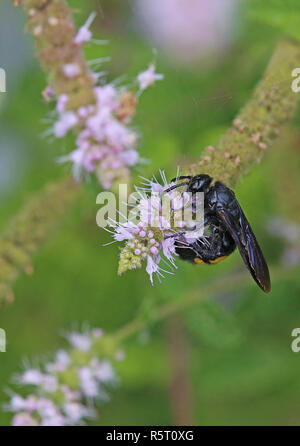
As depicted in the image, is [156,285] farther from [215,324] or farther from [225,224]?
[225,224]

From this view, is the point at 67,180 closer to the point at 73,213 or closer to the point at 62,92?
the point at 73,213

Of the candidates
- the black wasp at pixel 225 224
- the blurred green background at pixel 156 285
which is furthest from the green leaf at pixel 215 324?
the black wasp at pixel 225 224

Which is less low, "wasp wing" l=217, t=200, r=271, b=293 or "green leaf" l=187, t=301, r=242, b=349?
"green leaf" l=187, t=301, r=242, b=349

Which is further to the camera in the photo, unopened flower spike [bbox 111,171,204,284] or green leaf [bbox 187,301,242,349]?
green leaf [bbox 187,301,242,349]

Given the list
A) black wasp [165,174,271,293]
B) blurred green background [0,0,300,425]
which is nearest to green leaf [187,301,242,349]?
blurred green background [0,0,300,425]

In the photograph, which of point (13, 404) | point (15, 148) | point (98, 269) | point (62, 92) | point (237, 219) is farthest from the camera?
point (15, 148)

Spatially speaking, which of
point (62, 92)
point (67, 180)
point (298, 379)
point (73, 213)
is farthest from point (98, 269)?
point (62, 92)

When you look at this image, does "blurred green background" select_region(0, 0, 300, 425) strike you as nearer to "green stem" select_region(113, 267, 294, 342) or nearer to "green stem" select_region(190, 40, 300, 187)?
"green stem" select_region(113, 267, 294, 342)
